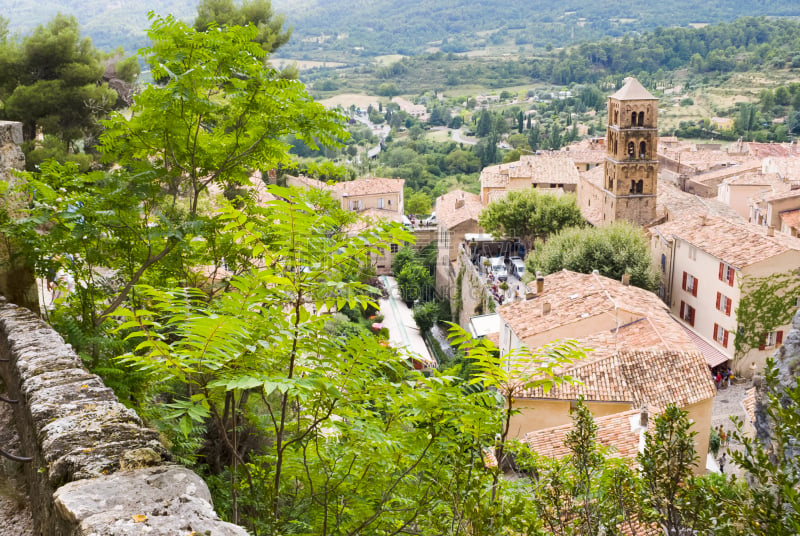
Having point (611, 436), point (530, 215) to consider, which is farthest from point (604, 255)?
point (611, 436)

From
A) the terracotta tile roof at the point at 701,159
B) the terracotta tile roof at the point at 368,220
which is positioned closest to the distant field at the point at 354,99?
the terracotta tile roof at the point at 701,159

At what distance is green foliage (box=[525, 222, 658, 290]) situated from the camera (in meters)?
36.5

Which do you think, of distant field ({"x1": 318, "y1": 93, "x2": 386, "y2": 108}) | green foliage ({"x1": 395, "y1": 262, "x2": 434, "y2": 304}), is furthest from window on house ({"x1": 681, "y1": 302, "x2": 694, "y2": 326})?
distant field ({"x1": 318, "y1": 93, "x2": 386, "y2": 108})

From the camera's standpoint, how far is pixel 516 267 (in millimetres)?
44375

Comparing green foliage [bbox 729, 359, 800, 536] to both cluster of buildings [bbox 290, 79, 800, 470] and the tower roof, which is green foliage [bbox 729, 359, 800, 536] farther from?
the tower roof

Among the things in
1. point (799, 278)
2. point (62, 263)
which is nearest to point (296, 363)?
point (62, 263)

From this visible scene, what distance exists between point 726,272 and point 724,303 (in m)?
1.32

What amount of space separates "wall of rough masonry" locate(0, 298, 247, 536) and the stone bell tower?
44733 millimetres

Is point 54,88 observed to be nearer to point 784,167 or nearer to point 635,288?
point 635,288

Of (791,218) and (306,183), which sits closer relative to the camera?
(306,183)

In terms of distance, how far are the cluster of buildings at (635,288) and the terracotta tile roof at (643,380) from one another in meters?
0.04

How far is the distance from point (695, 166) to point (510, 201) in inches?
1134

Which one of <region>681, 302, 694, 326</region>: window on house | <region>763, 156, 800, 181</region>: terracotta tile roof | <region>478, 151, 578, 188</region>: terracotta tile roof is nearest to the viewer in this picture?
<region>681, 302, 694, 326</region>: window on house

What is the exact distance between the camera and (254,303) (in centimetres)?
524
